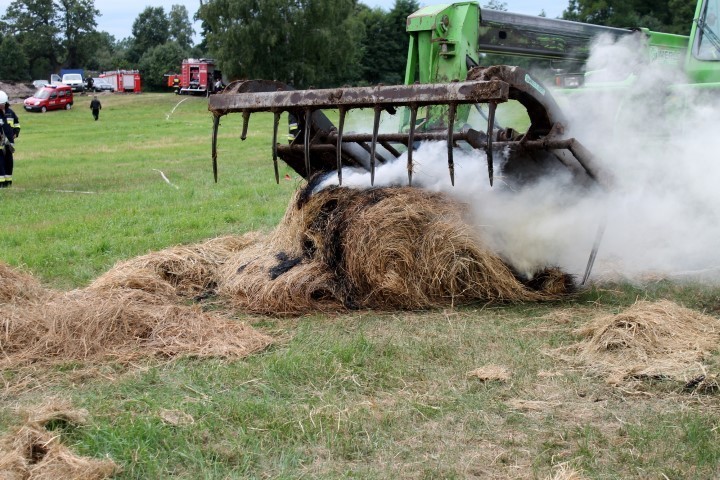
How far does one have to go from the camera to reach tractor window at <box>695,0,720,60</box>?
24.2 ft

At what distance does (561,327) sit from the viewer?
18.4ft

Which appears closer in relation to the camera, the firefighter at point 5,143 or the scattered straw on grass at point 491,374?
the scattered straw on grass at point 491,374

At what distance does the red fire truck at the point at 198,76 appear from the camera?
56688 mm

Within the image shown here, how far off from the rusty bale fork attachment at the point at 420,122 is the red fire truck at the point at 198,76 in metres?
50.9

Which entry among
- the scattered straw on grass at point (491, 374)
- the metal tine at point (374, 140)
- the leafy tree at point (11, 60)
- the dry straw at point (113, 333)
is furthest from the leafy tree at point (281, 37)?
the scattered straw on grass at point (491, 374)

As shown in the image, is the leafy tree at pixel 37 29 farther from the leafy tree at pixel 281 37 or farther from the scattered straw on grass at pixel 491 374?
the scattered straw on grass at pixel 491 374

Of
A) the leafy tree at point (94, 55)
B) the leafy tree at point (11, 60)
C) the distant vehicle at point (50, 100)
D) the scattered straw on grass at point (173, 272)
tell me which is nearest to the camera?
the scattered straw on grass at point (173, 272)

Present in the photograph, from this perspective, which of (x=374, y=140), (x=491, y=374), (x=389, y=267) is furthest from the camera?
(x=389, y=267)

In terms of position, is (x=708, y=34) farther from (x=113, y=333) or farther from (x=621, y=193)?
(x=113, y=333)

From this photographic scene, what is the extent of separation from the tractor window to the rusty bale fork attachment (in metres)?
2.11

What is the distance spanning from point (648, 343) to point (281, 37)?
47251mm

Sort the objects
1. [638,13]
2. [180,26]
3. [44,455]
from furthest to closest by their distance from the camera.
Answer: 1. [180,26]
2. [638,13]
3. [44,455]

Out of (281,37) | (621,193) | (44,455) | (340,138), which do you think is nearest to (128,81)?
(281,37)

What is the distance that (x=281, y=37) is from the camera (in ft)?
164
